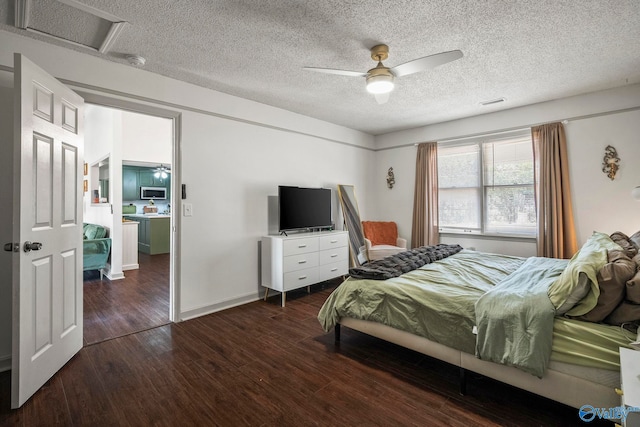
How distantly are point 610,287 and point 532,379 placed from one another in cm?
66

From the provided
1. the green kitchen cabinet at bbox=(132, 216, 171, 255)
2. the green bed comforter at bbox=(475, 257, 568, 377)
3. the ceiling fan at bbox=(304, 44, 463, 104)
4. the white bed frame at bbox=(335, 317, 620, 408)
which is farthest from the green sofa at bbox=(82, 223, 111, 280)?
the green bed comforter at bbox=(475, 257, 568, 377)

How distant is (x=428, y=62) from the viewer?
7.07 ft

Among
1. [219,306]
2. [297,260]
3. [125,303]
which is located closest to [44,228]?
[219,306]

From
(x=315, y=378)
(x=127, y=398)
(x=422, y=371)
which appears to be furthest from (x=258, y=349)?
(x=422, y=371)

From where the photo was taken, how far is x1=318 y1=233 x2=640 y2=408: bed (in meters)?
1.52

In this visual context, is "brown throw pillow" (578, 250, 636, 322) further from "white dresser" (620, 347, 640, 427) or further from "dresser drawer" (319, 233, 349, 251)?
"dresser drawer" (319, 233, 349, 251)

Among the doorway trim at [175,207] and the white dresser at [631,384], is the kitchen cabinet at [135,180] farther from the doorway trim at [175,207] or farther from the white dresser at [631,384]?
the white dresser at [631,384]

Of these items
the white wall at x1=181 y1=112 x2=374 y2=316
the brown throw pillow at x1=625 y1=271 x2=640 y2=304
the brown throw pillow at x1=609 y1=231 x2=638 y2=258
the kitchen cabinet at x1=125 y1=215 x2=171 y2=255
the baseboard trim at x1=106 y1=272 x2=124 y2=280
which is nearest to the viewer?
the brown throw pillow at x1=625 y1=271 x2=640 y2=304

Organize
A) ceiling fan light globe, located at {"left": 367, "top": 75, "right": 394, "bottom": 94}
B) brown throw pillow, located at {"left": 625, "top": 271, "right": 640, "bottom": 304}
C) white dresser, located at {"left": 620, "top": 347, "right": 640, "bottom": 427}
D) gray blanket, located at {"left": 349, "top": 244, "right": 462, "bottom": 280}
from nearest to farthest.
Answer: white dresser, located at {"left": 620, "top": 347, "right": 640, "bottom": 427}, brown throw pillow, located at {"left": 625, "top": 271, "right": 640, "bottom": 304}, ceiling fan light globe, located at {"left": 367, "top": 75, "right": 394, "bottom": 94}, gray blanket, located at {"left": 349, "top": 244, "right": 462, "bottom": 280}

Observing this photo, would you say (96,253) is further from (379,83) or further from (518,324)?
(518,324)

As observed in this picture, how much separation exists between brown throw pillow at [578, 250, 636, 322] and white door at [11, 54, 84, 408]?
3.37 meters

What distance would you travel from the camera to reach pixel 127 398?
1.89 metres

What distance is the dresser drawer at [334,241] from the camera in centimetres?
411

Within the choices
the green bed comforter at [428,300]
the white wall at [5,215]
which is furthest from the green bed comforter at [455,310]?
the white wall at [5,215]
